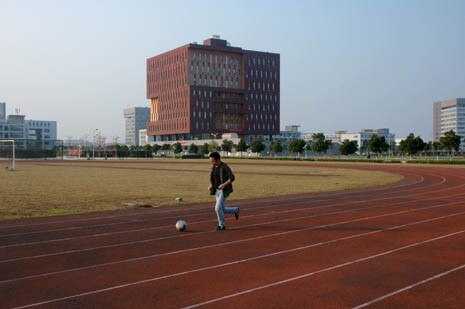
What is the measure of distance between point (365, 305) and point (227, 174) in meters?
6.97

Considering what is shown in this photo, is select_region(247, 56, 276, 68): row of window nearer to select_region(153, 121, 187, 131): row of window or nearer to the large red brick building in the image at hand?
the large red brick building

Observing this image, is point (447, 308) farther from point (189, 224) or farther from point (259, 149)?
point (259, 149)

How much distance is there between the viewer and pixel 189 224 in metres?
15.0

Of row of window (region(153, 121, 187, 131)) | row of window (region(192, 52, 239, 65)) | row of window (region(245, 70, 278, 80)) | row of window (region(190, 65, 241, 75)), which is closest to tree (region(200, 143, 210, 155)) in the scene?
row of window (region(153, 121, 187, 131))

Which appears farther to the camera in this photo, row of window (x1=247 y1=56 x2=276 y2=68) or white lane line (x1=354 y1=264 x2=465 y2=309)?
row of window (x1=247 y1=56 x2=276 y2=68)

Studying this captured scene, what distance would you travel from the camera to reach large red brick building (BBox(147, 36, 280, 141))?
148 metres

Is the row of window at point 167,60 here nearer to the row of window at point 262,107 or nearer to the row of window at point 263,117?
the row of window at point 262,107

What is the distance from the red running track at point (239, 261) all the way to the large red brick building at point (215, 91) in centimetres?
13219

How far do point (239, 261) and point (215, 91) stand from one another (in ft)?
466

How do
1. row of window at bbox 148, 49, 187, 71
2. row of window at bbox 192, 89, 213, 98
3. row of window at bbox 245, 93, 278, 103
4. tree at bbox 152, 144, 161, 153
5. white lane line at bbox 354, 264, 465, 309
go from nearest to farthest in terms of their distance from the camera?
white lane line at bbox 354, 264, 465, 309 → row of window at bbox 192, 89, 213, 98 → row of window at bbox 148, 49, 187, 71 → tree at bbox 152, 144, 161, 153 → row of window at bbox 245, 93, 278, 103

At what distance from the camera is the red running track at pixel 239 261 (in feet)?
24.2

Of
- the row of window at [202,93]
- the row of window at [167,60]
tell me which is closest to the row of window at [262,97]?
the row of window at [202,93]

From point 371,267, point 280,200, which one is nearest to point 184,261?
point 371,267

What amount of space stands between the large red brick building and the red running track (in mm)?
132186
